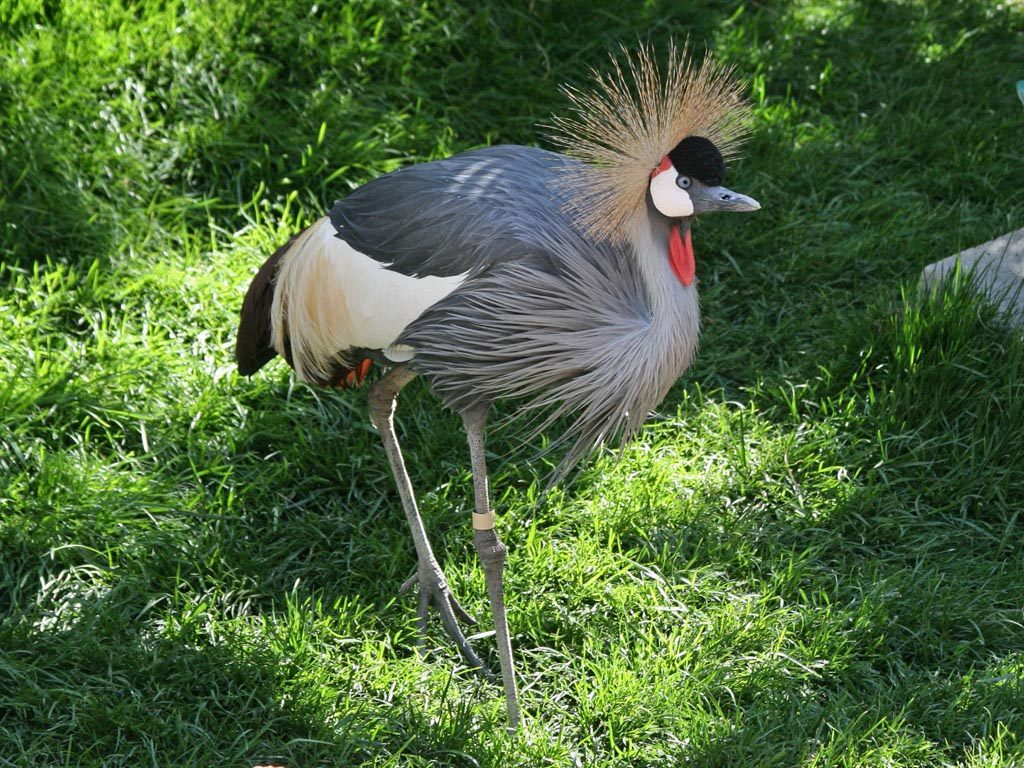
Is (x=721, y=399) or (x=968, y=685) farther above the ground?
(x=721, y=399)

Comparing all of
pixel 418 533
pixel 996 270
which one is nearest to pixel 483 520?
pixel 418 533

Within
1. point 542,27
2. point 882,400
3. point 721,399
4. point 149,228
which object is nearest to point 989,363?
point 882,400

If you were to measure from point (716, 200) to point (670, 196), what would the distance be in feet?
0.30

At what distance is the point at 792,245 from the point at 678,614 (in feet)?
5.17

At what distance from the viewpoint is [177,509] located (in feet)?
10.6

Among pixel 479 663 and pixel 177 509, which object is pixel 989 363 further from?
pixel 177 509

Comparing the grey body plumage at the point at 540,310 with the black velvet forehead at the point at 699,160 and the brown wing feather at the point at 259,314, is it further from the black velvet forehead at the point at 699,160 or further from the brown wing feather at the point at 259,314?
the brown wing feather at the point at 259,314

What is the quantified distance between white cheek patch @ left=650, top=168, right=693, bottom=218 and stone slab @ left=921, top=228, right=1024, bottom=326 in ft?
4.50

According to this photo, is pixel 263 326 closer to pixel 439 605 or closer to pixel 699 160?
pixel 439 605

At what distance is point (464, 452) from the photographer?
3486 millimetres

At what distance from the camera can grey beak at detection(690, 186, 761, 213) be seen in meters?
2.51

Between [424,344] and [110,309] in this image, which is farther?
[110,309]

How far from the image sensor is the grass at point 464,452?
110 inches

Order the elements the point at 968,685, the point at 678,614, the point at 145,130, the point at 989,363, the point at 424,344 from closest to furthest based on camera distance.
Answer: the point at 424,344 → the point at 968,685 → the point at 678,614 → the point at 989,363 → the point at 145,130
